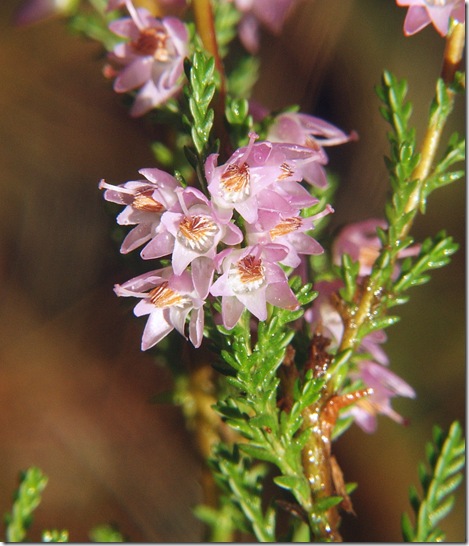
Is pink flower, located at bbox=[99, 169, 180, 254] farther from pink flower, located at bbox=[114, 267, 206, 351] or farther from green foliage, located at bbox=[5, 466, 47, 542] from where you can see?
green foliage, located at bbox=[5, 466, 47, 542]

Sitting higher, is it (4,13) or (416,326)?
(4,13)

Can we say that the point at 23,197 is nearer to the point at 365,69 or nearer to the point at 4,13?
the point at 4,13


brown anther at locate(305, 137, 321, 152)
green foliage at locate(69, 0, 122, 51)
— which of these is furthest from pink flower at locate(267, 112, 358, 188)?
green foliage at locate(69, 0, 122, 51)

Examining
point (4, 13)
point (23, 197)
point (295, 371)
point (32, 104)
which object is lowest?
point (295, 371)

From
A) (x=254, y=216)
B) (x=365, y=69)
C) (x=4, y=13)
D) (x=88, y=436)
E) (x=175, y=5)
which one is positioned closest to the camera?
(x=254, y=216)

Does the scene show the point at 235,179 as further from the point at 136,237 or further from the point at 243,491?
the point at 243,491

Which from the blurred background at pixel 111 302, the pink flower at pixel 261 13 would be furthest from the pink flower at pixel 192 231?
the blurred background at pixel 111 302

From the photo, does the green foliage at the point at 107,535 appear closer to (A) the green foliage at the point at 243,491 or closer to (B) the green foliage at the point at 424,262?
(A) the green foliage at the point at 243,491

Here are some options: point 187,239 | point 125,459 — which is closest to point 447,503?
point 187,239

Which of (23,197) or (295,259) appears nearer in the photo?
(295,259)
